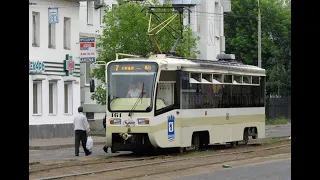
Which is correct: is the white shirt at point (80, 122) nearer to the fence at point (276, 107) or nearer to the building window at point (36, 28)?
the building window at point (36, 28)

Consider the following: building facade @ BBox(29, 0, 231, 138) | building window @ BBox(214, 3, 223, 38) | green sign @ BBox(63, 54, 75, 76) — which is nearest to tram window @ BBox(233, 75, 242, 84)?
building facade @ BBox(29, 0, 231, 138)

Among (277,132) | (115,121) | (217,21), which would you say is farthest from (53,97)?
(217,21)

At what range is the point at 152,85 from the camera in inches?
922

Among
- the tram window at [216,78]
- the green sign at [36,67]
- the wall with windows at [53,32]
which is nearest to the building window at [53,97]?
the wall with windows at [53,32]

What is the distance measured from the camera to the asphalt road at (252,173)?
1671cm

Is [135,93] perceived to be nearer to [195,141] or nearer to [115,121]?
[115,121]

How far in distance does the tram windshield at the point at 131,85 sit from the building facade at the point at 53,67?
613 inches

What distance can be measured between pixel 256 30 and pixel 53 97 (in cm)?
4119

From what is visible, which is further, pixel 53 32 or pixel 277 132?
pixel 277 132

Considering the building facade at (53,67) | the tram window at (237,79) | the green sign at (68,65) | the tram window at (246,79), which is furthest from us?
the green sign at (68,65)

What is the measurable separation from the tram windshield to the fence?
45.4 metres

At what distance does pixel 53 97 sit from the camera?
4206 cm
